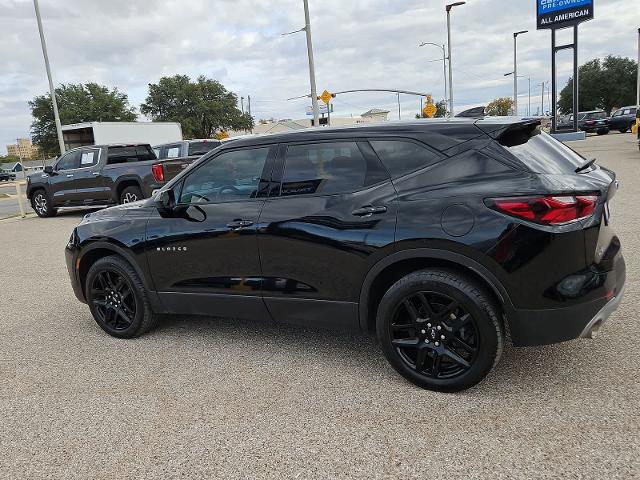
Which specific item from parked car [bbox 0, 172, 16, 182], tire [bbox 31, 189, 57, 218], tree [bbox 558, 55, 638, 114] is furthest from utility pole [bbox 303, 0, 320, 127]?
tree [bbox 558, 55, 638, 114]

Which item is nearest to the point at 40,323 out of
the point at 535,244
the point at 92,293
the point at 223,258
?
the point at 92,293

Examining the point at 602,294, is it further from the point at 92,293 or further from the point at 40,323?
the point at 40,323

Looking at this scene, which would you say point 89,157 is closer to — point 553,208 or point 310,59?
point 310,59

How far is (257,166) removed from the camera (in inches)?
153

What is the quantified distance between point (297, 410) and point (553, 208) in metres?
1.89

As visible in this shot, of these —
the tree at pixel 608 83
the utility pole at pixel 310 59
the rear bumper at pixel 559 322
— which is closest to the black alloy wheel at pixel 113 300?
the rear bumper at pixel 559 322

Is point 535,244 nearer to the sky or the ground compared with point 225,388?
nearer to the sky

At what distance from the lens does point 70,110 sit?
172ft

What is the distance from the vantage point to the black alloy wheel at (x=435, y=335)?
10.2 ft

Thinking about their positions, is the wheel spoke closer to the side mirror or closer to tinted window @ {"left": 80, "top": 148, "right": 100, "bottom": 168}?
the side mirror

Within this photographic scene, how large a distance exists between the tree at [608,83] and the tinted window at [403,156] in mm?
78392

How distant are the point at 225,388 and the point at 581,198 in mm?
2497

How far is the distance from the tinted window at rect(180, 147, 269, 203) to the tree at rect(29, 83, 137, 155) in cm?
5402

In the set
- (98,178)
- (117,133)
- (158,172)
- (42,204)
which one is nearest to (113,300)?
(158,172)
